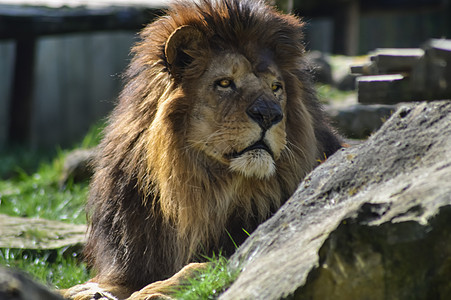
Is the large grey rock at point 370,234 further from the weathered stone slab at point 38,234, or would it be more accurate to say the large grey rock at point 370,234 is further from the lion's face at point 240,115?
the weathered stone slab at point 38,234

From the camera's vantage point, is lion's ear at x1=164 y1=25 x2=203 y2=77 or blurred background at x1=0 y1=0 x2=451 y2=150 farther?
blurred background at x1=0 y1=0 x2=451 y2=150

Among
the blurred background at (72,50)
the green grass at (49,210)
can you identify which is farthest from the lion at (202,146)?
the blurred background at (72,50)

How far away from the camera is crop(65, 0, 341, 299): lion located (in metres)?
3.61

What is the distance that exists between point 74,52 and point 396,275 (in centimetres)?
1205

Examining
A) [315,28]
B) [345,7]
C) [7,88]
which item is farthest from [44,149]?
[315,28]

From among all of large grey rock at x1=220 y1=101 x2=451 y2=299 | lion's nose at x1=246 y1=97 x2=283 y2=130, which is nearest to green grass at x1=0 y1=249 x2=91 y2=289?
lion's nose at x1=246 y1=97 x2=283 y2=130

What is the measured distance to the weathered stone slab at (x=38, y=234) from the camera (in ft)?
16.1

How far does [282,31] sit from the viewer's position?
3.98 metres

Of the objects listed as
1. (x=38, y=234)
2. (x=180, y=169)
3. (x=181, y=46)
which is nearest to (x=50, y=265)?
(x=38, y=234)

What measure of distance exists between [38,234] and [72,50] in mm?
8991

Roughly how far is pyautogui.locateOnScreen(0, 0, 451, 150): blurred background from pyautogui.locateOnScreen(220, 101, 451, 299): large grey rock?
7699mm

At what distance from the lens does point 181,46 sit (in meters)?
3.80

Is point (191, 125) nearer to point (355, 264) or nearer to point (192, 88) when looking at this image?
point (192, 88)

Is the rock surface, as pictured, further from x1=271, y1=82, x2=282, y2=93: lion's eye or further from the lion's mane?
x1=271, y1=82, x2=282, y2=93: lion's eye
